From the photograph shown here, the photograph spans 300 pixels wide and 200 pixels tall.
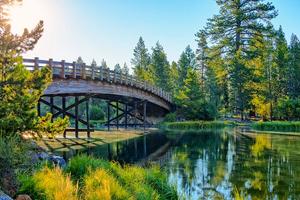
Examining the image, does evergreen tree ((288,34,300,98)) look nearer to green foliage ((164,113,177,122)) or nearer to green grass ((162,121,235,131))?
green grass ((162,121,235,131))

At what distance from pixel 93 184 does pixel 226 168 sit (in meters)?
8.30

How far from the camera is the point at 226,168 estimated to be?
14.9 m

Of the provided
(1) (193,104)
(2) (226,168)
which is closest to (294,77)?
(1) (193,104)

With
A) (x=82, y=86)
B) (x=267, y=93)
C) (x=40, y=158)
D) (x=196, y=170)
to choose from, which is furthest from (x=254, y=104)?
(x=40, y=158)

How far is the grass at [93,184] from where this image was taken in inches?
268

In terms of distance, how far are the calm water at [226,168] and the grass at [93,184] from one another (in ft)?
3.09

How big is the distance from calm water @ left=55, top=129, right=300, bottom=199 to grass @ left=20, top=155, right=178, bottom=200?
0.94m

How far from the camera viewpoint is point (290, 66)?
183 feet

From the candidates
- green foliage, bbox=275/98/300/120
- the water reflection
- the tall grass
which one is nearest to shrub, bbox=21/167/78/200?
the water reflection

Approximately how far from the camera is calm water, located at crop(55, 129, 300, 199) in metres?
10.7

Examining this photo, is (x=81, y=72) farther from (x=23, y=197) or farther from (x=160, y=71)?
(x=160, y=71)

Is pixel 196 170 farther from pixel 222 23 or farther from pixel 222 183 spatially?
pixel 222 23

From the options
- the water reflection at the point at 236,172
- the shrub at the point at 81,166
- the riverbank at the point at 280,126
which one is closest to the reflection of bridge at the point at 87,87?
the water reflection at the point at 236,172

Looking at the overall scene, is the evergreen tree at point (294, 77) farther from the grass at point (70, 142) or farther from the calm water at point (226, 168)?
the grass at point (70, 142)
